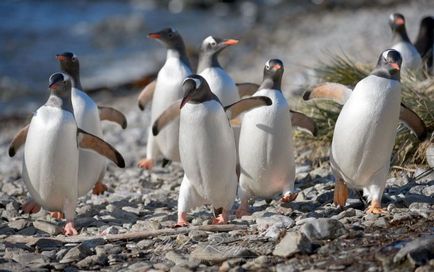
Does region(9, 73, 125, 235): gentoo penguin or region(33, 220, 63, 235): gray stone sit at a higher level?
region(9, 73, 125, 235): gentoo penguin

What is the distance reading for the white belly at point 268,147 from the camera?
6.62 metres

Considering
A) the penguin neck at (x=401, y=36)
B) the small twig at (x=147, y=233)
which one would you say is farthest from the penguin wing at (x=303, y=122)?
the penguin neck at (x=401, y=36)

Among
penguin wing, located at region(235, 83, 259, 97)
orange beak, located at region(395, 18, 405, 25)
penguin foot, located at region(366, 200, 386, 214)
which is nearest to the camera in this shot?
penguin foot, located at region(366, 200, 386, 214)

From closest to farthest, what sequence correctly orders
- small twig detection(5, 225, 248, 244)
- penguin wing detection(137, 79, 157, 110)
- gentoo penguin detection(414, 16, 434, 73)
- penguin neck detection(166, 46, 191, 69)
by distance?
small twig detection(5, 225, 248, 244) → penguin neck detection(166, 46, 191, 69) → penguin wing detection(137, 79, 157, 110) → gentoo penguin detection(414, 16, 434, 73)

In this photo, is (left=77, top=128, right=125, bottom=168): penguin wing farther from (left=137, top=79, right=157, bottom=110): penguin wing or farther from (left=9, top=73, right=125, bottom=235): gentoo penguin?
(left=137, top=79, right=157, bottom=110): penguin wing

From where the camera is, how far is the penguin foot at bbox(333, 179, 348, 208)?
6.48m

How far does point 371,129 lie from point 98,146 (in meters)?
2.14

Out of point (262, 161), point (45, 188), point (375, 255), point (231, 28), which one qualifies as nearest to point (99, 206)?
point (45, 188)

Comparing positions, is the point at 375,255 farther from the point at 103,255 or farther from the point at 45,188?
the point at 45,188

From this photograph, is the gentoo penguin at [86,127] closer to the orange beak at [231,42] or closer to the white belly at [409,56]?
the orange beak at [231,42]

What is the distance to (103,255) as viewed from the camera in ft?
18.4

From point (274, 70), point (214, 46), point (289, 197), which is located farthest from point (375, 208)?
point (214, 46)

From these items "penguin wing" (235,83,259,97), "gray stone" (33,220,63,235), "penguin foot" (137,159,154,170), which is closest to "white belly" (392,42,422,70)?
"penguin wing" (235,83,259,97)

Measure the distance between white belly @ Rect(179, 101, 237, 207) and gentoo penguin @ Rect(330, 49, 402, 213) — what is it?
0.81 meters
